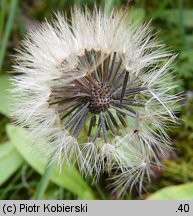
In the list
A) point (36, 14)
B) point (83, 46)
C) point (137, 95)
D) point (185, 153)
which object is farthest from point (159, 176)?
point (36, 14)

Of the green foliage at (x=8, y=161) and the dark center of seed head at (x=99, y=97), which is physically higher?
the dark center of seed head at (x=99, y=97)

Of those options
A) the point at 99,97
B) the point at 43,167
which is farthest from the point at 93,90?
the point at 43,167

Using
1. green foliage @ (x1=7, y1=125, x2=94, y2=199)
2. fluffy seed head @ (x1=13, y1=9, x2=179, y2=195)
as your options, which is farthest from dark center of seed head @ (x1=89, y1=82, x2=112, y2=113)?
green foliage @ (x1=7, y1=125, x2=94, y2=199)

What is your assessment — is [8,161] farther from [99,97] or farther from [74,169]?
[99,97]

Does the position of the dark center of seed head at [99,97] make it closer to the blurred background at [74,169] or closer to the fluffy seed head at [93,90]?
the fluffy seed head at [93,90]

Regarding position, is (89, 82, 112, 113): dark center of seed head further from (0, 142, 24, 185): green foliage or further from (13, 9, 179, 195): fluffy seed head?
(0, 142, 24, 185): green foliage

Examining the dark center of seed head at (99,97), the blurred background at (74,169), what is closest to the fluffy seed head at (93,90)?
the dark center of seed head at (99,97)

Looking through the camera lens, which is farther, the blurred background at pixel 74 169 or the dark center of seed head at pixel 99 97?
the blurred background at pixel 74 169
